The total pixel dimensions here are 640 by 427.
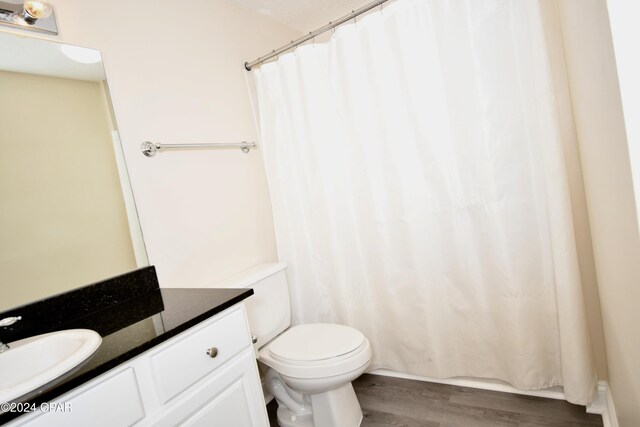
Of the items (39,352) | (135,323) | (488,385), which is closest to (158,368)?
(135,323)

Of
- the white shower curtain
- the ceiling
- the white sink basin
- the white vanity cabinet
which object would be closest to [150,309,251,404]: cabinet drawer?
the white vanity cabinet

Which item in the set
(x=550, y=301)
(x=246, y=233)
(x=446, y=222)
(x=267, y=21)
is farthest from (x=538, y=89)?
(x=267, y=21)

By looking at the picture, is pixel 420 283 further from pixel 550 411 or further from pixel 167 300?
pixel 167 300

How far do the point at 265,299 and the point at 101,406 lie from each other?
3.28 feet

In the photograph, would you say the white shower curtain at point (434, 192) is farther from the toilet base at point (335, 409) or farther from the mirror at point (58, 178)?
the mirror at point (58, 178)

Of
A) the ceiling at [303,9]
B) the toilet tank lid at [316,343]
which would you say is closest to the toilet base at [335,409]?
the toilet tank lid at [316,343]

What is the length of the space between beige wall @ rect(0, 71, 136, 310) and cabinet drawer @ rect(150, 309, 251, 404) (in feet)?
1.94

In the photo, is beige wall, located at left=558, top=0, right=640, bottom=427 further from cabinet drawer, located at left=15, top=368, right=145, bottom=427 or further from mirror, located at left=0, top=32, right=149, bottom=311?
mirror, located at left=0, top=32, right=149, bottom=311

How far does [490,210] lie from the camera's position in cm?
148

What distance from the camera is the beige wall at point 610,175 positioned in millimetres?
636

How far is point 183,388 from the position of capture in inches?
37.0

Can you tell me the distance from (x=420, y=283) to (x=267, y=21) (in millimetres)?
1907

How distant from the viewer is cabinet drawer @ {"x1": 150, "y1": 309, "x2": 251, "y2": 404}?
898 mm

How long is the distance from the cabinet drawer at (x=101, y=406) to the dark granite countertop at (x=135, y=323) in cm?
3
